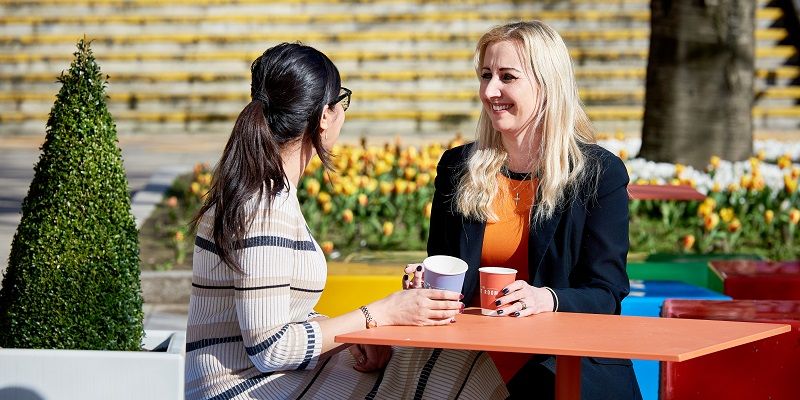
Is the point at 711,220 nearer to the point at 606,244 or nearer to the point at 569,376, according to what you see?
the point at 606,244

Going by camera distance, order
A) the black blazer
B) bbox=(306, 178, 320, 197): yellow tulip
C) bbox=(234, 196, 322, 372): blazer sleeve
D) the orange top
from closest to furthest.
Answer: bbox=(234, 196, 322, 372): blazer sleeve, the black blazer, the orange top, bbox=(306, 178, 320, 197): yellow tulip

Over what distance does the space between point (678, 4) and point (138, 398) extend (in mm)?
6586

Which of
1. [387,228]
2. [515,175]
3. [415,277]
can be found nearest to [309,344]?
[415,277]

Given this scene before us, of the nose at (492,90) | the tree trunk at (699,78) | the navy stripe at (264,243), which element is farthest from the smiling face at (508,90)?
the tree trunk at (699,78)

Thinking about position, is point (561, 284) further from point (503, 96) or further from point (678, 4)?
point (678, 4)

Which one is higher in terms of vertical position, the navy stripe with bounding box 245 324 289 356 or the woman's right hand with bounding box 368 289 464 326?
the woman's right hand with bounding box 368 289 464 326

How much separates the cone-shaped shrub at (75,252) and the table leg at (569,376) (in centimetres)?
150

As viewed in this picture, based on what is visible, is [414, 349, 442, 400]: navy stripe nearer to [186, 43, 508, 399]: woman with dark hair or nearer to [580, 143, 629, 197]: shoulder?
[186, 43, 508, 399]: woman with dark hair

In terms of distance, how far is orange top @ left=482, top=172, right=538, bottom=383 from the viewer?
13.1ft

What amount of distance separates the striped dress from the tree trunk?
248 inches

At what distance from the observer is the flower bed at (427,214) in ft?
26.0

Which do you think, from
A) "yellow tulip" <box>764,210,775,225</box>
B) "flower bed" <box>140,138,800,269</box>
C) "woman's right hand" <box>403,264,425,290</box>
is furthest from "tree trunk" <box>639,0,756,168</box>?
"woman's right hand" <box>403,264,425,290</box>

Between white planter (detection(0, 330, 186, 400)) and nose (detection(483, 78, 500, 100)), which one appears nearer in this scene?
white planter (detection(0, 330, 186, 400))

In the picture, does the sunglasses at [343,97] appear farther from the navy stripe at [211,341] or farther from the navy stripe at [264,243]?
the navy stripe at [211,341]
